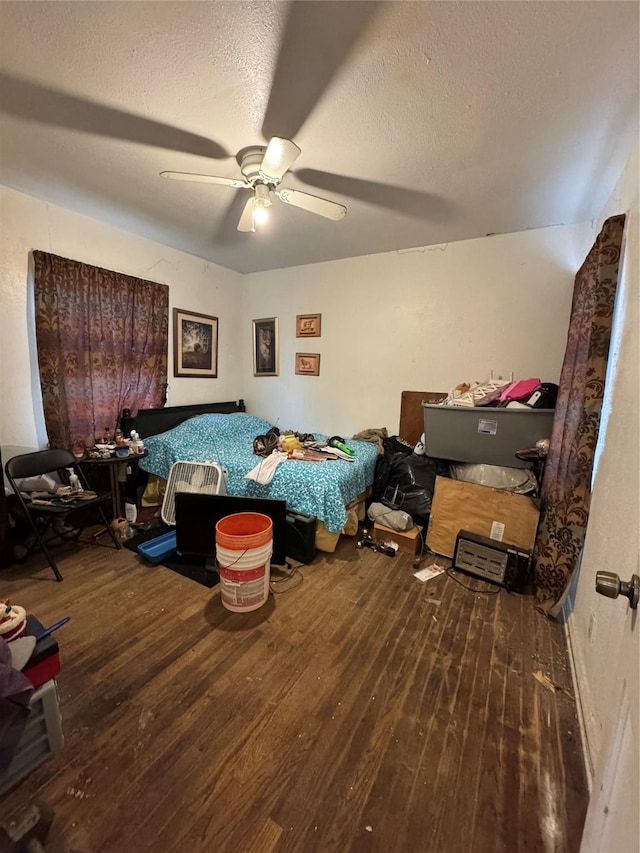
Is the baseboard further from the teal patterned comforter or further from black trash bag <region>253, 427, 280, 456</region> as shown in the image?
black trash bag <region>253, 427, 280, 456</region>

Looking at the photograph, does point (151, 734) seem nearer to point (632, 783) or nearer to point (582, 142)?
point (632, 783)

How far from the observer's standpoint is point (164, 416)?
11.5 ft

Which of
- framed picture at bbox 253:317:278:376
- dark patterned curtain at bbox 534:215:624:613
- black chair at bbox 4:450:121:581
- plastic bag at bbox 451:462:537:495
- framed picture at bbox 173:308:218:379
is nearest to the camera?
dark patterned curtain at bbox 534:215:624:613

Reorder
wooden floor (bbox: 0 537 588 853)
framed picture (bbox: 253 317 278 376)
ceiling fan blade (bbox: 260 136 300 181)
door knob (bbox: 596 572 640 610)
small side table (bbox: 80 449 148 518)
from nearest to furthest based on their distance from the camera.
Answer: door knob (bbox: 596 572 640 610) → wooden floor (bbox: 0 537 588 853) → ceiling fan blade (bbox: 260 136 300 181) → small side table (bbox: 80 449 148 518) → framed picture (bbox: 253 317 278 376)

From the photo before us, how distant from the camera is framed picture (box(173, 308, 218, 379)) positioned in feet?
11.9

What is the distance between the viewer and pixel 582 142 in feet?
5.52

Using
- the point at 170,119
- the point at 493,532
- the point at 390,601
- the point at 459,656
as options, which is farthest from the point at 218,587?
the point at 170,119

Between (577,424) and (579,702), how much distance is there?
49.1 inches

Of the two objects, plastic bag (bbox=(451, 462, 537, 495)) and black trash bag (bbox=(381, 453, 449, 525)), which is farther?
black trash bag (bbox=(381, 453, 449, 525))

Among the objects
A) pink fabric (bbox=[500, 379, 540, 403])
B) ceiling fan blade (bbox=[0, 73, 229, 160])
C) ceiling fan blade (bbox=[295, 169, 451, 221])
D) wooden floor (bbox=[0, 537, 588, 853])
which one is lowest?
wooden floor (bbox=[0, 537, 588, 853])

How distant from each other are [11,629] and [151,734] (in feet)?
2.13

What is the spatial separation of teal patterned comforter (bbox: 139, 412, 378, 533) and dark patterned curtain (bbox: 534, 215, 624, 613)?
1.27 metres

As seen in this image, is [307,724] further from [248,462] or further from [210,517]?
[248,462]

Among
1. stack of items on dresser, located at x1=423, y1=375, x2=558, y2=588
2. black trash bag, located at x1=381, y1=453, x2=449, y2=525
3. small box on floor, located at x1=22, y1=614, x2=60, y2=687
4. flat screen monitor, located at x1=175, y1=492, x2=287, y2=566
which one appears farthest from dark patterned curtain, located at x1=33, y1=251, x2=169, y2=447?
stack of items on dresser, located at x1=423, y1=375, x2=558, y2=588
